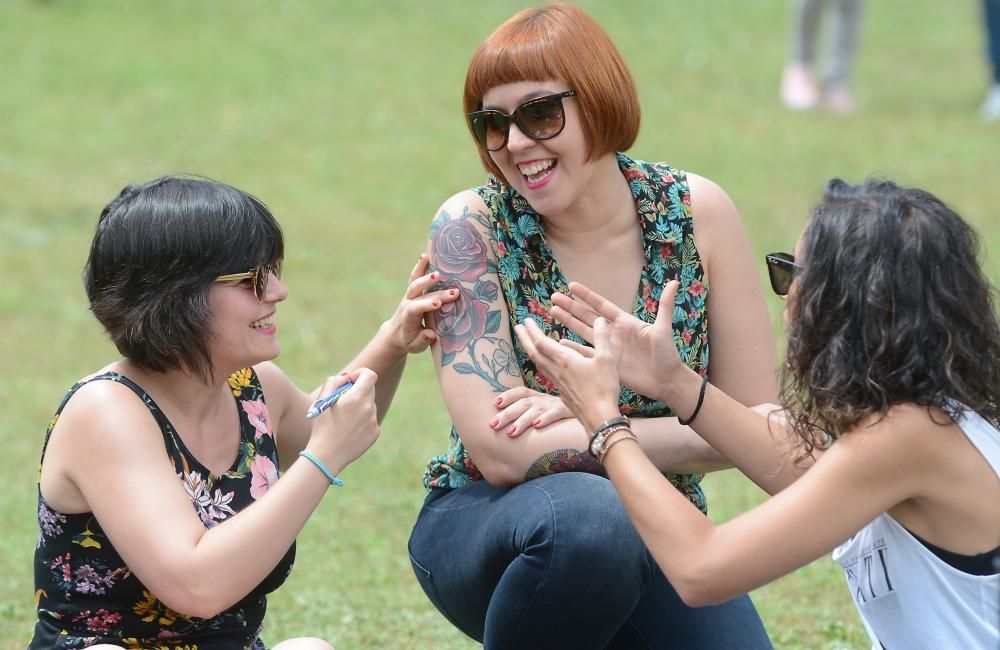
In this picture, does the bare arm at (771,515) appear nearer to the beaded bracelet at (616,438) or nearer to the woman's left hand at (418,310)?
the beaded bracelet at (616,438)

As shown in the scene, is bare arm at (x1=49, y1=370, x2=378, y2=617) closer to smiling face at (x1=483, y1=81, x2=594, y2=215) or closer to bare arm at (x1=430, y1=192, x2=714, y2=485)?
bare arm at (x1=430, y1=192, x2=714, y2=485)

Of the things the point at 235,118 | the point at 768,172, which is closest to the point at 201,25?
the point at 235,118

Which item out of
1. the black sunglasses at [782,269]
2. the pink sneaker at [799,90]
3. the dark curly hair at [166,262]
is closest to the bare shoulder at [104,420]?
the dark curly hair at [166,262]

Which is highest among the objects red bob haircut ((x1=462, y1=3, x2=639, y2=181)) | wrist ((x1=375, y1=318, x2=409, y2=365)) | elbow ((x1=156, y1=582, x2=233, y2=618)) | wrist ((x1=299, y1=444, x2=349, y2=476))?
red bob haircut ((x1=462, y1=3, x2=639, y2=181))

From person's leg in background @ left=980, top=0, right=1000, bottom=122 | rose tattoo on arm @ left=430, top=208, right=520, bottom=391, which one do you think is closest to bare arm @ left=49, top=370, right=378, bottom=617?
rose tattoo on arm @ left=430, top=208, right=520, bottom=391

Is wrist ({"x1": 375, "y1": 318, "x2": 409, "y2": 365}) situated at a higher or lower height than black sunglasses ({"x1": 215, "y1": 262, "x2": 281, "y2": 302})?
lower

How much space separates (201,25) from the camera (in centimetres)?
1320

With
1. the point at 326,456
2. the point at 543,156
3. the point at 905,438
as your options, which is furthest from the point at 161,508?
the point at 905,438

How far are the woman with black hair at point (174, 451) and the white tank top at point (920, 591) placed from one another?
1.01 meters

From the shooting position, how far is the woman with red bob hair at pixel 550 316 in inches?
120

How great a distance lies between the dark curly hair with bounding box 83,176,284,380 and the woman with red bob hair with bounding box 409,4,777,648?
0.64 metres

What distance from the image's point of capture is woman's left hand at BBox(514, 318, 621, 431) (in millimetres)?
2658

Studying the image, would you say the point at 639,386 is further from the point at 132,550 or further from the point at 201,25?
the point at 201,25

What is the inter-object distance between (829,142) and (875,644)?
27.7 ft
